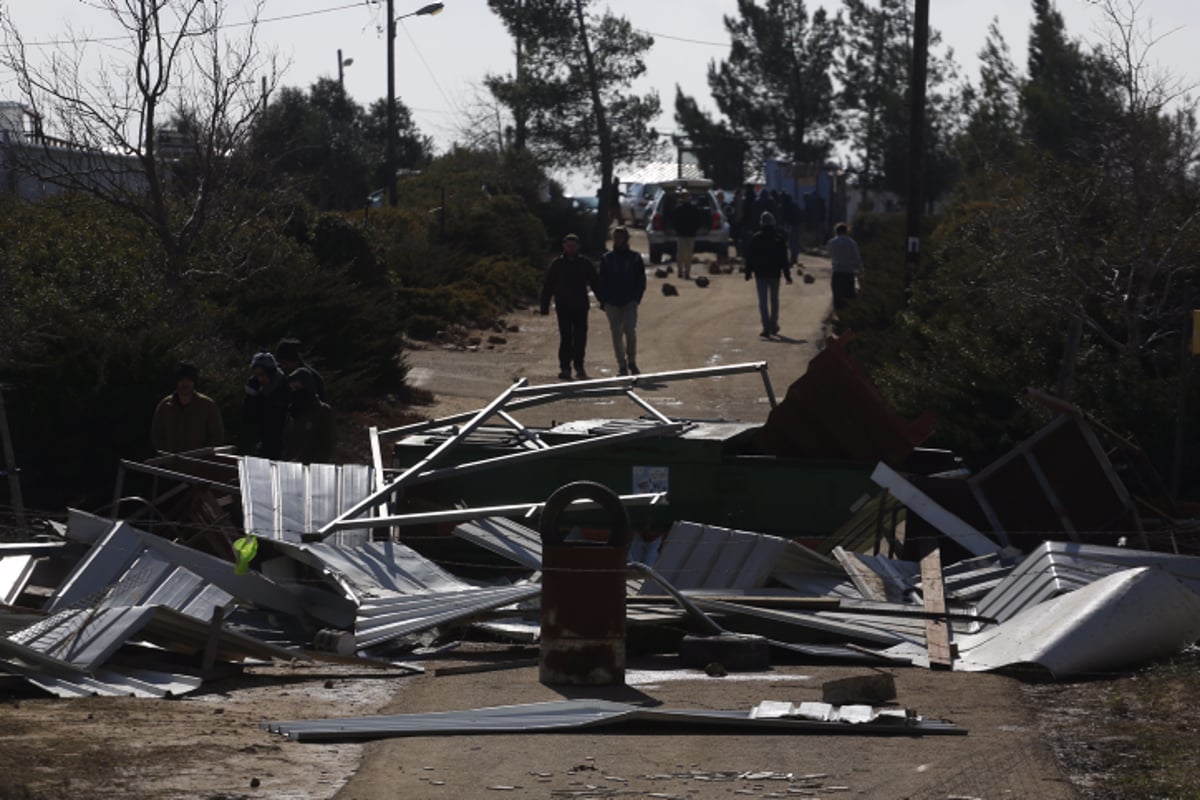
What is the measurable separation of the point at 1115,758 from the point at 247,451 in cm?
1114

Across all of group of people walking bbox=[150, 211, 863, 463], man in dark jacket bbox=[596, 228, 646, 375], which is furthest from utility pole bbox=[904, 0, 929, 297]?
man in dark jacket bbox=[596, 228, 646, 375]

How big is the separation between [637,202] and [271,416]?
4729 cm

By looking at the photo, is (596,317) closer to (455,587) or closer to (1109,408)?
(1109,408)

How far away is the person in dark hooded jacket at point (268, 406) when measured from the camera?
1511 centimetres

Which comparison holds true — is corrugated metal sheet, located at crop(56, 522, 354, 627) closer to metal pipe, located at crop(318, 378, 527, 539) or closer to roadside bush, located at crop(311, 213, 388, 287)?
metal pipe, located at crop(318, 378, 527, 539)

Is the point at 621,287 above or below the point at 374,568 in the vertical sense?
above

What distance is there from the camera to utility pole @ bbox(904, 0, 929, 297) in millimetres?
27219

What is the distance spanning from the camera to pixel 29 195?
123 feet

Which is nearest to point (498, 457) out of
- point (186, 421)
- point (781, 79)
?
point (186, 421)

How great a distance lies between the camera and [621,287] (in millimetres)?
22656

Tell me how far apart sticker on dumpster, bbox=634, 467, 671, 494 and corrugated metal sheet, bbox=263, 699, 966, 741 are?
6.00 metres

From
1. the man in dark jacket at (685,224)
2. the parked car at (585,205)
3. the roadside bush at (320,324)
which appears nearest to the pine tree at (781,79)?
the parked car at (585,205)

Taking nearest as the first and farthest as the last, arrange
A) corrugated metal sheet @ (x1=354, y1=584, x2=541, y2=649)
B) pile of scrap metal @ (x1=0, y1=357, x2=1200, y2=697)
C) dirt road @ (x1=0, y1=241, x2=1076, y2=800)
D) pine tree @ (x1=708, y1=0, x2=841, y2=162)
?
1. dirt road @ (x1=0, y1=241, x2=1076, y2=800)
2. pile of scrap metal @ (x1=0, y1=357, x2=1200, y2=697)
3. corrugated metal sheet @ (x1=354, y1=584, x2=541, y2=649)
4. pine tree @ (x1=708, y1=0, x2=841, y2=162)

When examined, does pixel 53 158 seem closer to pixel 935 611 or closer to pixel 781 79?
pixel 935 611
